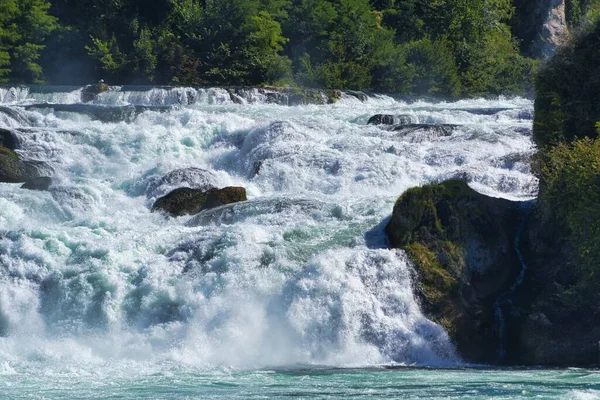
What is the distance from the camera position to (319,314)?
2220cm

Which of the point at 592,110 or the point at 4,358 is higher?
the point at 592,110

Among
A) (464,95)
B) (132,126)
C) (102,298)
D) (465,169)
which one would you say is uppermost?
(464,95)

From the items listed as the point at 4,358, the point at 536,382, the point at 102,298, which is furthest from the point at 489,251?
the point at 4,358

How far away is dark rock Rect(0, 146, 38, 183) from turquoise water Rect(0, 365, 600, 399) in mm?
12627

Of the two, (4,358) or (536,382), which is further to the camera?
(4,358)

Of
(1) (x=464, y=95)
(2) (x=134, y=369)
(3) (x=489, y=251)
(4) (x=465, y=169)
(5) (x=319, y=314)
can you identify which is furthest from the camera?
(1) (x=464, y=95)

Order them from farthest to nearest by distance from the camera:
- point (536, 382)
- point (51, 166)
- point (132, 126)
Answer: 1. point (132, 126)
2. point (51, 166)
3. point (536, 382)

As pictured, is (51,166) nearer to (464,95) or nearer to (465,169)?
(465,169)

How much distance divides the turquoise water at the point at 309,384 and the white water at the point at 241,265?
48.4 inches

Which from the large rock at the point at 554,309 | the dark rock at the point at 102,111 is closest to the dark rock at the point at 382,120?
the dark rock at the point at 102,111

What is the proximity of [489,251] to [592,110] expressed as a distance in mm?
3664

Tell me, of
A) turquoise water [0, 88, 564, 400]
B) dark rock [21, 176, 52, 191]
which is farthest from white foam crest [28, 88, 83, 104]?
dark rock [21, 176, 52, 191]

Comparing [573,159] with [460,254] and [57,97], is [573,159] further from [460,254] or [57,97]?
[57,97]

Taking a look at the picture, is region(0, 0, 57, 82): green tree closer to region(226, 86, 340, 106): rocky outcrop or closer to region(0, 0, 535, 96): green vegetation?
region(0, 0, 535, 96): green vegetation
